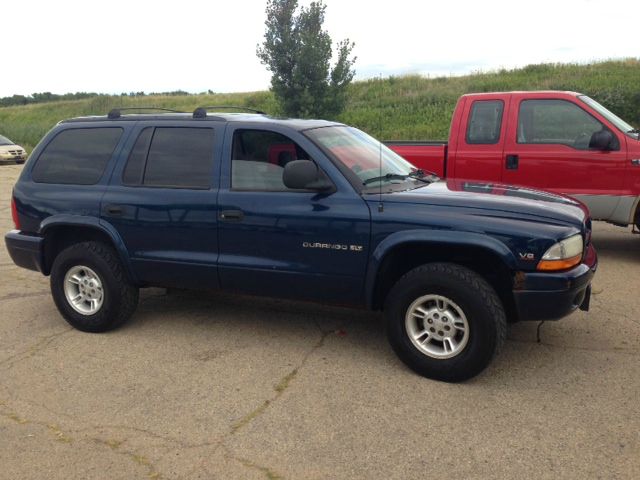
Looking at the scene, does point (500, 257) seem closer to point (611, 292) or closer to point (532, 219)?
point (532, 219)

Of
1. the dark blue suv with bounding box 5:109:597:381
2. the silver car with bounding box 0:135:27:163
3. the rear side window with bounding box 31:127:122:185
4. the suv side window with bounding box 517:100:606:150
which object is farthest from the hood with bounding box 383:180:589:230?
the silver car with bounding box 0:135:27:163

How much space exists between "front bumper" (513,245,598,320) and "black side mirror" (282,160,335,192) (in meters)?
1.42

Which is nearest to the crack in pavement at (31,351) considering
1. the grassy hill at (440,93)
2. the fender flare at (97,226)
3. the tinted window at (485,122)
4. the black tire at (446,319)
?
the fender flare at (97,226)

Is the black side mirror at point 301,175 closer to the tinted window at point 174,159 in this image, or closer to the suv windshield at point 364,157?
the suv windshield at point 364,157

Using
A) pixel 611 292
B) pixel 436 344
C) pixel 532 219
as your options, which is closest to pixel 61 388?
pixel 436 344

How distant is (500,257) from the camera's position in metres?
3.69

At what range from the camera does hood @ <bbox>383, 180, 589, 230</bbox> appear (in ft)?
12.4

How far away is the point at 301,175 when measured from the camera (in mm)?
3963

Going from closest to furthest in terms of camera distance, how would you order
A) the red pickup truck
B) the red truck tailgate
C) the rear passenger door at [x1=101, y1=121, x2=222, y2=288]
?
the rear passenger door at [x1=101, y1=121, x2=222, y2=288], the red pickup truck, the red truck tailgate

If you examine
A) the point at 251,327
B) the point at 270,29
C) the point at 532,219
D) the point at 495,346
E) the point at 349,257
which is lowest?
the point at 251,327

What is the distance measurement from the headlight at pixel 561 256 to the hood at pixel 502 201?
0.14 meters

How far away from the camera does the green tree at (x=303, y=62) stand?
25453 mm

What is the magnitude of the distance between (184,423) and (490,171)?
493 cm

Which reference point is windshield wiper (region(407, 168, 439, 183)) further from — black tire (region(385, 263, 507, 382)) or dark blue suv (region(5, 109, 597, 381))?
black tire (region(385, 263, 507, 382))
